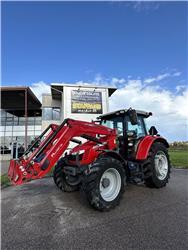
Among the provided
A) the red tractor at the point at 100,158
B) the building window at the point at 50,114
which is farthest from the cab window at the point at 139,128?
the building window at the point at 50,114

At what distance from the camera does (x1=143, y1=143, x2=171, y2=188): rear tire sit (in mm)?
5273

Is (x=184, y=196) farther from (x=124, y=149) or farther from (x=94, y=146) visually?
(x=94, y=146)

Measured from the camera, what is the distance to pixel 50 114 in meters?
20.1

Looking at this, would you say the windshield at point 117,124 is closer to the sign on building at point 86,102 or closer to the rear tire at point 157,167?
the rear tire at point 157,167

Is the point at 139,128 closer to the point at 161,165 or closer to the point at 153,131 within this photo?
the point at 153,131

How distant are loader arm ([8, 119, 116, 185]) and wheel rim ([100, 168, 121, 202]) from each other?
34.2 inches

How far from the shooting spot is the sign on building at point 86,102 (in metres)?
16.3

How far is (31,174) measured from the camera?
12.3 ft

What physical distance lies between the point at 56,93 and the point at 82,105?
3.50 metres

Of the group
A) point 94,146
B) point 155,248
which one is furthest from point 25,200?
point 155,248

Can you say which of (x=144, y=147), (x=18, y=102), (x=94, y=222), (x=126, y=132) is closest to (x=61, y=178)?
(x=94, y=222)

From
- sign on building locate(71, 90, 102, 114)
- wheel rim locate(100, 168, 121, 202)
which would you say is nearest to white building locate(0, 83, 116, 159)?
sign on building locate(71, 90, 102, 114)

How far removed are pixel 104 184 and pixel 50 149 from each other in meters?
1.40

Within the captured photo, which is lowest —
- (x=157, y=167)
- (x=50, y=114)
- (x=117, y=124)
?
(x=157, y=167)
